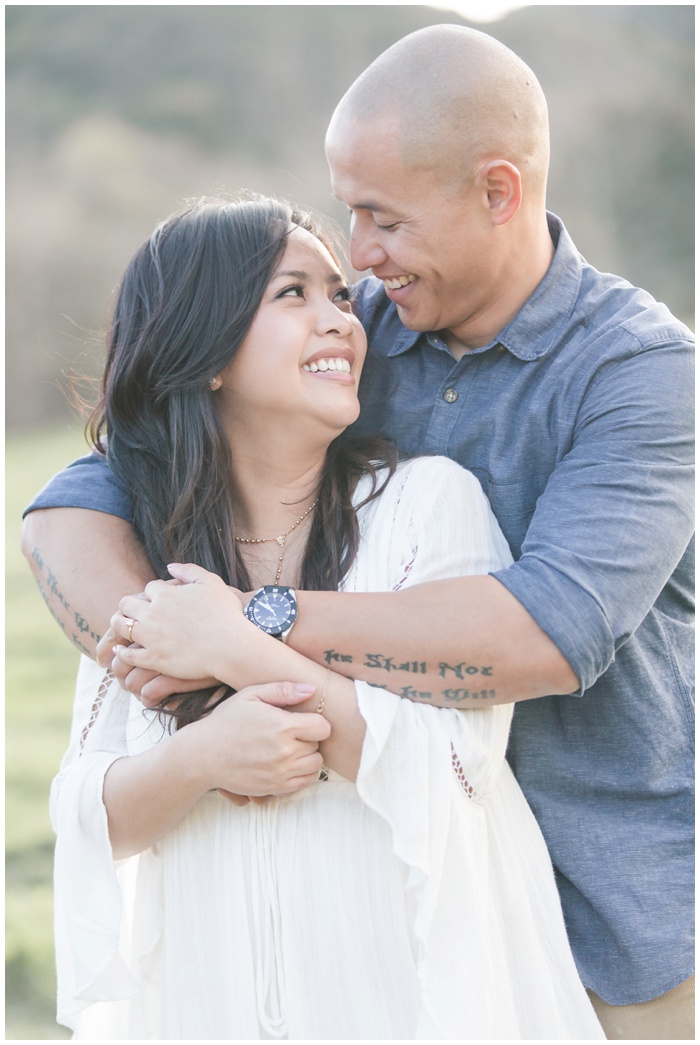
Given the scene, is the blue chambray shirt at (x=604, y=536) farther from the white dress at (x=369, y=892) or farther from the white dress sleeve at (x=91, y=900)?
the white dress sleeve at (x=91, y=900)

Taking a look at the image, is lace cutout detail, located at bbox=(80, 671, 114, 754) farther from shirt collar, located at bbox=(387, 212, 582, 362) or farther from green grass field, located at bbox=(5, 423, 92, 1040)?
green grass field, located at bbox=(5, 423, 92, 1040)

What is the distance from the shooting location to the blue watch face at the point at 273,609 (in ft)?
6.47

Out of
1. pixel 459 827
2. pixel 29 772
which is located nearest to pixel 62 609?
pixel 459 827

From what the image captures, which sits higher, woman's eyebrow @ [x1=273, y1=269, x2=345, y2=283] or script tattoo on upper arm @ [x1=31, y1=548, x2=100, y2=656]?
woman's eyebrow @ [x1=273, y1=269, x2=345, y2=283]

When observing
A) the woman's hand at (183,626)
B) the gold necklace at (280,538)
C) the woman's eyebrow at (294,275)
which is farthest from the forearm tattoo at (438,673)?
the woman's eyebrow at (294,275)

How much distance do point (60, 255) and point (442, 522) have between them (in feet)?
43.4

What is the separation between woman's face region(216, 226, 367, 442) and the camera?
2260mm

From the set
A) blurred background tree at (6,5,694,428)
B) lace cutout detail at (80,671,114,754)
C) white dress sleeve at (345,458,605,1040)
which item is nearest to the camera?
white dress sleeve at (345,458,605,1040)

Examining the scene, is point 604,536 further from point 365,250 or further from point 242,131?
point 242,131

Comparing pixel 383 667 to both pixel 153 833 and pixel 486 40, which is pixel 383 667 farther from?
pixel 486 40

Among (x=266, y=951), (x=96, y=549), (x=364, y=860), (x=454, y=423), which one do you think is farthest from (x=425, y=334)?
(x=266, y=951)

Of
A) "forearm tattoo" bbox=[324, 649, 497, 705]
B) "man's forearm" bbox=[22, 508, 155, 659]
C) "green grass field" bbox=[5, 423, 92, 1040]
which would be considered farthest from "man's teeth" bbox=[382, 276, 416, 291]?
"green grass field" bbox=[5, 423, 92, 1040]

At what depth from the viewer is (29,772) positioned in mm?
5711

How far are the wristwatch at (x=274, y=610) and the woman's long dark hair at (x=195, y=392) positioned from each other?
202 mm
